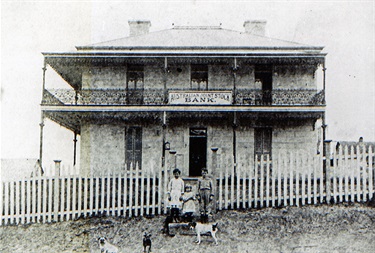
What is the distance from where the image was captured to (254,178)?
11414mm

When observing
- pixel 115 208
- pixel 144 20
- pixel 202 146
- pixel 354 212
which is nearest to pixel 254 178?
pixel 354 212

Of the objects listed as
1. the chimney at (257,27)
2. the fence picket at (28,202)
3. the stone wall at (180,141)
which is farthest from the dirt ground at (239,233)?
the chimney at (257,27)

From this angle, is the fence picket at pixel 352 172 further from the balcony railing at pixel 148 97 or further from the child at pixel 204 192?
the balcony railing at pixel 148 97

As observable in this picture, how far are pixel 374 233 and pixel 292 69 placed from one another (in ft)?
37.6

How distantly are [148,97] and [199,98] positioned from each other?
7.53 ft

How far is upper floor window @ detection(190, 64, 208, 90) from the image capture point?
1975cm

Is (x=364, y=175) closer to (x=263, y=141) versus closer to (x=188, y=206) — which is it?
(x=188, y=206)

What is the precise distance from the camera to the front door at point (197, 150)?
19.6m

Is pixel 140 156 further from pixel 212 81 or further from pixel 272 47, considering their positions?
pixel 272 47

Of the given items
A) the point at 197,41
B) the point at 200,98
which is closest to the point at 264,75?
the point at 200,98

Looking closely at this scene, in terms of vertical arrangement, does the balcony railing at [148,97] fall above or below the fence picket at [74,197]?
above

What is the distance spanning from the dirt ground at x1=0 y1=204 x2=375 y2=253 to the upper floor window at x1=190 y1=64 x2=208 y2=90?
960 cm

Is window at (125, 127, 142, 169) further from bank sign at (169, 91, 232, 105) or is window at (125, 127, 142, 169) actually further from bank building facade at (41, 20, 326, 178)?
bank sign at (169, 91, 232, 105)

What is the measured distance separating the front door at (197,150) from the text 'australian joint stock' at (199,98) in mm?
1937
